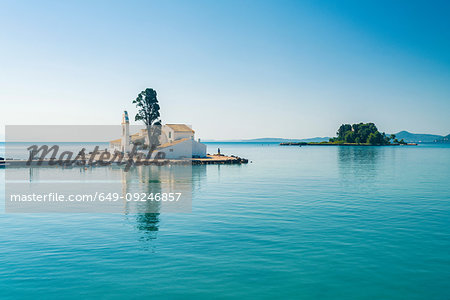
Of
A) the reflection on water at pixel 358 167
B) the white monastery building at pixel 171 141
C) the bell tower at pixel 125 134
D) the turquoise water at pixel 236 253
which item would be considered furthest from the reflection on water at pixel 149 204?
the bell tower at pixel 125 134

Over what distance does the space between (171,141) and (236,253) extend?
2667 inches

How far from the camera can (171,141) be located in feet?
264

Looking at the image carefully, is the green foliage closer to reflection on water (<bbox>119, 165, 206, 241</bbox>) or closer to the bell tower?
the bell tower

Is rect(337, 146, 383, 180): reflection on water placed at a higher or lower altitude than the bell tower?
lower

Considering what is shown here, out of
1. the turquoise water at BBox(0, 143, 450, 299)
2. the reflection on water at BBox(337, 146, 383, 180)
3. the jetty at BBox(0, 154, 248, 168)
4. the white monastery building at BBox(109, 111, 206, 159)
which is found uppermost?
the white monastery building at BBox(109, 111, 206, 159)

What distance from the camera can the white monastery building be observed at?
2904 inches

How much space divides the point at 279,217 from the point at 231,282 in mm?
10273

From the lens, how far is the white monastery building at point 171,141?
73750 millimetres

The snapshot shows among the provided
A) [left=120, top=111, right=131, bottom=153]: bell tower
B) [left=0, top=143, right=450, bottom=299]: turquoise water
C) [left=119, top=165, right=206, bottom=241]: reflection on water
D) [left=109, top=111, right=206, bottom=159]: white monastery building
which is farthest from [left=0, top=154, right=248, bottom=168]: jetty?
[left=0, top=143, right=450, bottom=299]: turquoise water

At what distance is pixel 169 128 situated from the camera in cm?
8162

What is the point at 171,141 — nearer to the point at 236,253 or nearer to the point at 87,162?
the point at 87,162

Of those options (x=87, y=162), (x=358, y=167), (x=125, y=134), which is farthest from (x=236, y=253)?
(x=125, y=134)

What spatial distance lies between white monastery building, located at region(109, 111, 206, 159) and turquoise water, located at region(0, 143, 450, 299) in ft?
162

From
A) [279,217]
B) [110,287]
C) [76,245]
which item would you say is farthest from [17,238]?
[279,217]
